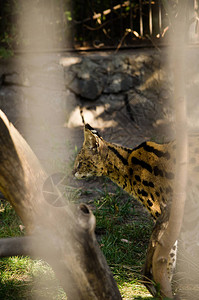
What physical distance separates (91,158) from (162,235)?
1.93 metres

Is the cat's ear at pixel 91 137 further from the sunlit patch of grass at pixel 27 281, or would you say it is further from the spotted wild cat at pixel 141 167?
the sunlit patch of grass at pixel 27 281

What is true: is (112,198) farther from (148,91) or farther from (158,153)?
(148,91)

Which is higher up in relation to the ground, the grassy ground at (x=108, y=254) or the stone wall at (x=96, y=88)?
the stone wall at (x=96, y=88)

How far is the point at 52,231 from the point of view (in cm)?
224

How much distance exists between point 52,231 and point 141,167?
1666mm

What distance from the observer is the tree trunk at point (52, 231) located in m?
2.13

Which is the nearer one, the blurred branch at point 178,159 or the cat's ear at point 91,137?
the blurred branch at point 178,159

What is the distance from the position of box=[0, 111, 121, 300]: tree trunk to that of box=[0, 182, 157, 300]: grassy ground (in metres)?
0.39

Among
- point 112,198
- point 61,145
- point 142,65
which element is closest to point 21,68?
point 61,145

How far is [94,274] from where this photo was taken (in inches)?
86.0

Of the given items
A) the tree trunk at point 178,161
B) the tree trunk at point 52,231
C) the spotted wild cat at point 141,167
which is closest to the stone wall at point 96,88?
the spotted wild cat at point 141,167

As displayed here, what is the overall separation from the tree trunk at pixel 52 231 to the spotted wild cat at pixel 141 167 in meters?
1.19

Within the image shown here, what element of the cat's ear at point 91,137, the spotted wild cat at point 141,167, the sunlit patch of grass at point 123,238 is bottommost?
the sunlit patch of grass at point 123,238

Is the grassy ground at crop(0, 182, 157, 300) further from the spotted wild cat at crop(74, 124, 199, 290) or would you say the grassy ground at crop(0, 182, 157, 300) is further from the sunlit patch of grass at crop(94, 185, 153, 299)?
the spotted wild cat at crop(74, 124, 199, 290)
